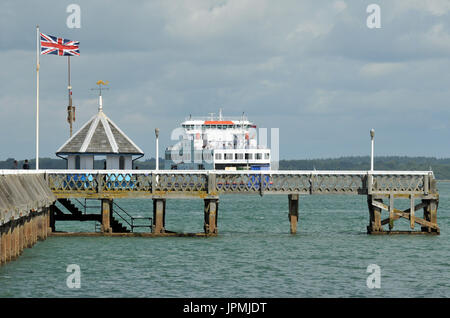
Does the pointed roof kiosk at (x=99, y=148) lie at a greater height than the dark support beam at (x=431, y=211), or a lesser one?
greater

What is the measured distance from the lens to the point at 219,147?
118438mm

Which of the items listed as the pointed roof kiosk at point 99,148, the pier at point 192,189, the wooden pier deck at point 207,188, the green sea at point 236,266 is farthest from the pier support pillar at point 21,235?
the pointed roof kiosk at point 99,148

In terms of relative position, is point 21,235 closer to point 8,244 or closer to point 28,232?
point 28,232

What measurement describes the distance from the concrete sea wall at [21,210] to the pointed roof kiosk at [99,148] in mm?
5296

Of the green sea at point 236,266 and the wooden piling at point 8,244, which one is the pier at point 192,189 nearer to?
the green sea at point 236,266

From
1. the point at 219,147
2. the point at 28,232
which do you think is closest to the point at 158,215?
the point at 28,232

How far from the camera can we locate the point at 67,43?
149 feet

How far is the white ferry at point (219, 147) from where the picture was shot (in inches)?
4596

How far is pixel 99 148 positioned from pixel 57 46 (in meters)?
6.08

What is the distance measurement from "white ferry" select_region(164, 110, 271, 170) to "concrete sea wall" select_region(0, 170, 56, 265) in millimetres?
75136

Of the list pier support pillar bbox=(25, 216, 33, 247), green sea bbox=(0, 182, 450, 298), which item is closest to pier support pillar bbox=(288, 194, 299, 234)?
green sea bbox=(0, 182, 450, 298)
